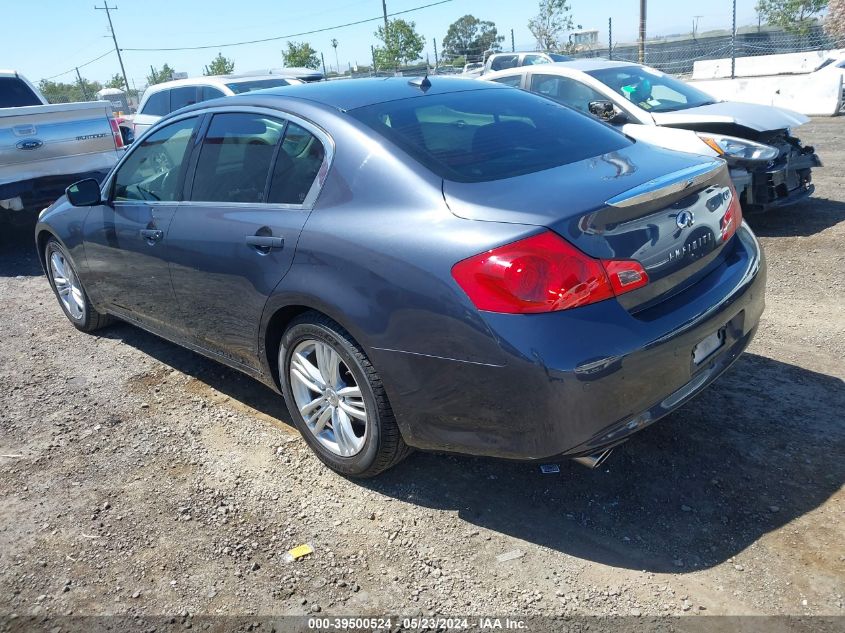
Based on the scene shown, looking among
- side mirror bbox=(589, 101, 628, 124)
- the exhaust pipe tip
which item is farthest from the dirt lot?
side mirror bbox=(589, 101, 628, 124)

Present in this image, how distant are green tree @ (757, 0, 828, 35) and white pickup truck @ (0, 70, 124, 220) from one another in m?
39.8

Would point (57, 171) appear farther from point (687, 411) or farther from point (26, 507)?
point (687, 411)

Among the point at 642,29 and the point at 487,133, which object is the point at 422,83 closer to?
the point at 487,133

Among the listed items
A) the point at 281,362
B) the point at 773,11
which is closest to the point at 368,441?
the point at 281,362

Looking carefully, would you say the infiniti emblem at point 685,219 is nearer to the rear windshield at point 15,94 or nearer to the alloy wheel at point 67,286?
the alloy wheel at point 67,286

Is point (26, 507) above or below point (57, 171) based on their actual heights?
below

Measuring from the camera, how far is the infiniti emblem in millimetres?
2702

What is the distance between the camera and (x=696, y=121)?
6.88 m

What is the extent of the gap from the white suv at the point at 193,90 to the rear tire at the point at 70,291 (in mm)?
5417

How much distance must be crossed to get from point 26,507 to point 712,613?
2980 millimetres

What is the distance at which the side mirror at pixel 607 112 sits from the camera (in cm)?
682

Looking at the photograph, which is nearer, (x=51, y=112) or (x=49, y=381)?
(x=49, y=381)

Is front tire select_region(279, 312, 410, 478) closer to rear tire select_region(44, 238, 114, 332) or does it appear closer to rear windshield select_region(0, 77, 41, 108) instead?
rear tire select_region(44, 238, 114, 332)

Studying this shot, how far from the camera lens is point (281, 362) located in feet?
11.0
